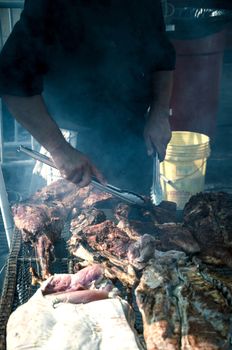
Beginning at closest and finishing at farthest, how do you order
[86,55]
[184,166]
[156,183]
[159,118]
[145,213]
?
1. [145,213]
2. [86,55]
3. [159,118]
4. [156,183]
5. [184,166]

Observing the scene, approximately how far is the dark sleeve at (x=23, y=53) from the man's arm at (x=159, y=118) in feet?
4.66

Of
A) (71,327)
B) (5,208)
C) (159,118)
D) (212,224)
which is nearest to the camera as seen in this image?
(71,327)

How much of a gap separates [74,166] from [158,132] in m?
1.15

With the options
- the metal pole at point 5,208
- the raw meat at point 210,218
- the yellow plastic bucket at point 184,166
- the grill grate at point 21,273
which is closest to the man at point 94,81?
the grill grate at point 21,273

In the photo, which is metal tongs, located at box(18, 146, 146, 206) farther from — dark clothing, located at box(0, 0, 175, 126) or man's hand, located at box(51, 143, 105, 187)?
dark clothing, located at box(0, 0, 175, 126)

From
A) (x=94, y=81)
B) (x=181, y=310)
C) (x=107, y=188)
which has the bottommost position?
(x=181, y=310)

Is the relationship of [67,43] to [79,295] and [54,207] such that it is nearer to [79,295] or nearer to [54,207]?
[54,207]

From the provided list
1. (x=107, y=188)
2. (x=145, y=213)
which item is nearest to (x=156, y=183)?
(x=145, y=213)

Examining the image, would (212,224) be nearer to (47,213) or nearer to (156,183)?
(156,183)

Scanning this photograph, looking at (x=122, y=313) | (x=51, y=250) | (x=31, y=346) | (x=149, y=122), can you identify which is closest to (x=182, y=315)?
(x=122, y=313)

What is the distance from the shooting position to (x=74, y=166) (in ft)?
11.5

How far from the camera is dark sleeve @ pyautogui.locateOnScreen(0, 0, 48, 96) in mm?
3328

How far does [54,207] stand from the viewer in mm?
3750

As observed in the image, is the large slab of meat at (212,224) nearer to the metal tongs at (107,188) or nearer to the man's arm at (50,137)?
the metal tongs at (107,188)
